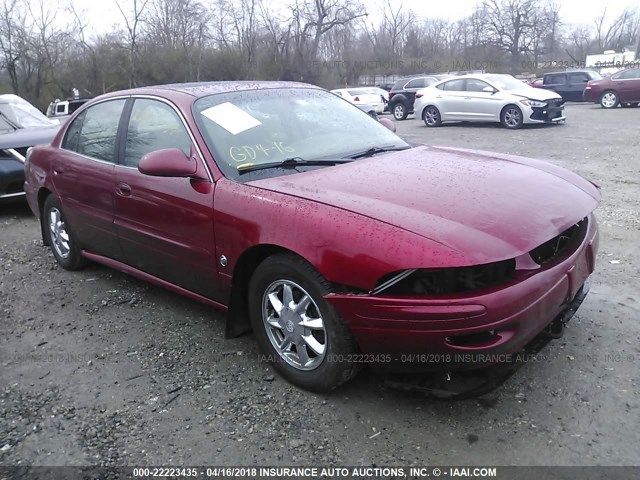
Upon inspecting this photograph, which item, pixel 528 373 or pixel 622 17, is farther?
pixel 622 17

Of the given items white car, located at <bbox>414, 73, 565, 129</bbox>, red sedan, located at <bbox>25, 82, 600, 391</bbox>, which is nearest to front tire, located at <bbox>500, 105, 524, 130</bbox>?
white car, located at <bbox>414, 73, 565, 129</bbox>

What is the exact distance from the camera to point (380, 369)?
2.61 meters

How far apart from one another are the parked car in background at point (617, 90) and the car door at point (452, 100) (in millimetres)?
8567

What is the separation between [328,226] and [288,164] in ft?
2.68

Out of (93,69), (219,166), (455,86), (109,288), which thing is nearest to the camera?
(219,166)

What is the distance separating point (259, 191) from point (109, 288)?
220cm

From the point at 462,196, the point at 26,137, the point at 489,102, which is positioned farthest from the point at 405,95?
the point at 462,196

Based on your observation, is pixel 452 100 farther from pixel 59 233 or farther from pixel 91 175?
pixel 91 175

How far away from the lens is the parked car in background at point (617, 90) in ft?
65.9

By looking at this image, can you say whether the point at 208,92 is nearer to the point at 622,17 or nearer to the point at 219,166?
the point at 219,166

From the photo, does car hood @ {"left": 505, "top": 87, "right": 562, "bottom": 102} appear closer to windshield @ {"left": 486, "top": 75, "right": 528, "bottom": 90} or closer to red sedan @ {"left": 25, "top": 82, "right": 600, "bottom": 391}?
windshield @ {"left": 486, "top": 75, "right": 528, "bottom": 90}

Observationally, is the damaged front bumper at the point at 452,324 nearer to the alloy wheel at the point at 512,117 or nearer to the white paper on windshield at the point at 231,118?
the white paper on windshield at the point at 231,118

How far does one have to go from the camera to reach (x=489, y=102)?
14.8 metres

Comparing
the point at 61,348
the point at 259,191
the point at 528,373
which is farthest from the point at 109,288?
the point at 528,373
